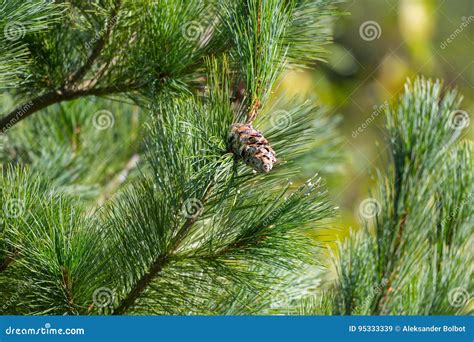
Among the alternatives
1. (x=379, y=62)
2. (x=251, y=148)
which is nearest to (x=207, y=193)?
(x=251, y=148)

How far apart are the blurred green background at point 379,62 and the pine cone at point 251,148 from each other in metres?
1.93

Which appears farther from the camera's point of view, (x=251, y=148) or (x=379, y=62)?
(x=379, y=62)

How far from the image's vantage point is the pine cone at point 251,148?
78 cm

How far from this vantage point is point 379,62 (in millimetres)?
3211

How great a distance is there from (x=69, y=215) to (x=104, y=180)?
24.7 inches

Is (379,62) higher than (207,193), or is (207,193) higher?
(379,62)

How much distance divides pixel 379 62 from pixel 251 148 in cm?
252

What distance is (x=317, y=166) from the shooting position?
1640 mm

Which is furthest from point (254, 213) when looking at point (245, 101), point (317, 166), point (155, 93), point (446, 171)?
point (317, 166)

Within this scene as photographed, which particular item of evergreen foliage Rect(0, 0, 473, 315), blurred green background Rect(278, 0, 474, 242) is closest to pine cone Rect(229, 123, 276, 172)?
evergreen foliage Rect(0, 0, 473, 315)

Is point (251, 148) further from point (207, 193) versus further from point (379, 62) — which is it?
point (379, 62)

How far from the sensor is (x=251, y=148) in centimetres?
79

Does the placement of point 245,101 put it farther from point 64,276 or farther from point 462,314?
point 462,314

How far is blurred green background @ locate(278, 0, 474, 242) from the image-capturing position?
280 cm
